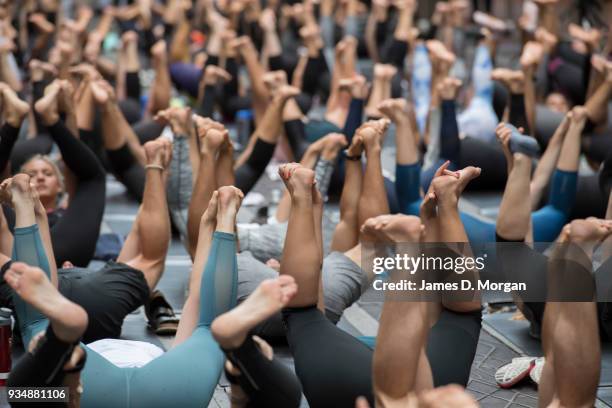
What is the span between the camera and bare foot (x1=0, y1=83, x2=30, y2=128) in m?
5.61

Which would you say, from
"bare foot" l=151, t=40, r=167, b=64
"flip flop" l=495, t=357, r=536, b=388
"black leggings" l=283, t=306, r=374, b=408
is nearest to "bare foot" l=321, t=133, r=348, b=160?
"flip flop" l=495, t=357, r=536, b=388

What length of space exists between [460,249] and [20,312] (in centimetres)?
162

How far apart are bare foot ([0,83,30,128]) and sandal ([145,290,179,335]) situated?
1208 mm

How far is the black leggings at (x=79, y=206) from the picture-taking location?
5488 millimetres

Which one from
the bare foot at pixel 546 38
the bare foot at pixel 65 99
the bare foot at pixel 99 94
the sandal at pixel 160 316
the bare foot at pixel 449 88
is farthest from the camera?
the bare foot at pixel 546 38

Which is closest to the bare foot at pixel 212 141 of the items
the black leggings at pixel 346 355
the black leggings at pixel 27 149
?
the black leggings at pixel 346 355

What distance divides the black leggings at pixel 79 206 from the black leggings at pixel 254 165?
1089mm

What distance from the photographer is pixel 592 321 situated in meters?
3.61

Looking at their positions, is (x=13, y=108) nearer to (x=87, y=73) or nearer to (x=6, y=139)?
(x=6, y=139)

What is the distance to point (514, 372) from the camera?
4.56 m

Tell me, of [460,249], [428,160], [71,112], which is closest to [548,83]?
[428,160]

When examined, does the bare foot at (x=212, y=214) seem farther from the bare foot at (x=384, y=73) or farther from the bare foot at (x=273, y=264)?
the bare foot at (x=384, y=73)

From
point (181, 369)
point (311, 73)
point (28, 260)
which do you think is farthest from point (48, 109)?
point (311, 73)

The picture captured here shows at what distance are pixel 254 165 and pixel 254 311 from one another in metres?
3.45
